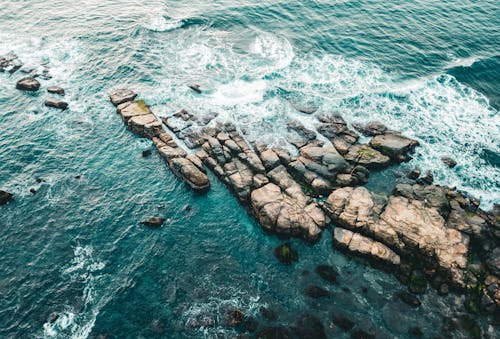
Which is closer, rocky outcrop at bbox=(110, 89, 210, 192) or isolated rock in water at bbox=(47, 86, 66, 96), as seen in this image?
rocky outcrop at bbox=(110, 89, 210, 192)

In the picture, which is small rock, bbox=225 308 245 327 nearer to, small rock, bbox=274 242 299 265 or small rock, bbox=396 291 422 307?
small rock, bbox=274 242 299 265

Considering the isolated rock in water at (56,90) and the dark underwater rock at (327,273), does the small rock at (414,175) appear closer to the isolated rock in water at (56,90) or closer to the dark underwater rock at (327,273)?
the dark underwater rock at (327,273)

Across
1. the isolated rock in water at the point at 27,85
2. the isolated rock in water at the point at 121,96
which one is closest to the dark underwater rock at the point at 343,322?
the isolated rock in water at the point at 121,96

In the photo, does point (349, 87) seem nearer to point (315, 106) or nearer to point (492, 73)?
point (315, 106)

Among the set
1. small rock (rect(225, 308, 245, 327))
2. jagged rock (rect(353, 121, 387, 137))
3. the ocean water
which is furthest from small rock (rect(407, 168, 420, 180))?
small rock (rect(225, 308, 245, 327))

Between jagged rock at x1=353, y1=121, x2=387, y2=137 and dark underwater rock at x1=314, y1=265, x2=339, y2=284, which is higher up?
jagged rock at x1=353, y1=121, x2=387, y2=137

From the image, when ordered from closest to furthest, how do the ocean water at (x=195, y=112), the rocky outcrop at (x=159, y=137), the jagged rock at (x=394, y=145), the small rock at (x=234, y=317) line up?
1. the small rock at (x=234, y=317)
2. the ocean water at (x=195, y=112)
3. the rocky outcrop at (x=159, y=137)
4. the jagged rock at (x=394, y=145)

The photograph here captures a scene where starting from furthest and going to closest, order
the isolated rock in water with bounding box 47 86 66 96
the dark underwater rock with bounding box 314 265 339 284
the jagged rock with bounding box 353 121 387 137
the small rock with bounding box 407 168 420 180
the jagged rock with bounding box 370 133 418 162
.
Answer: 1. the isolated rock in water with bounding box 47 86 66 96
2. the jagged rock with bounding box 353 121 387 137
3. the jagged rock with bounding box 370 133 418 162
4. the small rock with bounding box 407 168 420 180
5. the dark underwater rock with bounding box 314 265 339 284
